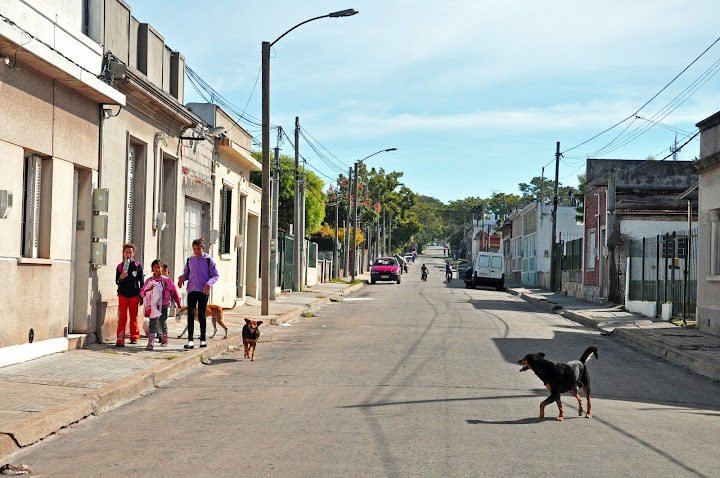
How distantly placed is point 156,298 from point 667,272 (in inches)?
605

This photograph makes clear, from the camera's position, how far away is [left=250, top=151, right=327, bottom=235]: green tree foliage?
49562 millimetres

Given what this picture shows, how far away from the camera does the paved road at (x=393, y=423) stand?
6621 mm

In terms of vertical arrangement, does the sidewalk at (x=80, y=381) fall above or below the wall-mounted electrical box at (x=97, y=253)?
below

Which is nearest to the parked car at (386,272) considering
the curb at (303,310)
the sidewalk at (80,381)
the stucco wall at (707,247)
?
the curb at (303,310)

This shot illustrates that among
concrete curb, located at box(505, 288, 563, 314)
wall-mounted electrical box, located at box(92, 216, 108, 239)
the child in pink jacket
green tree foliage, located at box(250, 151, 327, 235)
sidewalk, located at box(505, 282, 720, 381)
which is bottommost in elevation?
concrete curb, located at box(505, 288, 563, 314)

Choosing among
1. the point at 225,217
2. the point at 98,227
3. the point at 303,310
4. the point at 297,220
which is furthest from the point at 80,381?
the point at 297,220

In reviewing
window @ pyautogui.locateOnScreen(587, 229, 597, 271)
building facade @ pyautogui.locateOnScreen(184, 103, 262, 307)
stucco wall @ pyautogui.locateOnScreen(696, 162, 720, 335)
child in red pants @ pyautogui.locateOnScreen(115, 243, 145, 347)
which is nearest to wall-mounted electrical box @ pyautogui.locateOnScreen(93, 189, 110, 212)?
child in red pants @ pyautogui.locateOnScreen(115, 243, 145, 347)

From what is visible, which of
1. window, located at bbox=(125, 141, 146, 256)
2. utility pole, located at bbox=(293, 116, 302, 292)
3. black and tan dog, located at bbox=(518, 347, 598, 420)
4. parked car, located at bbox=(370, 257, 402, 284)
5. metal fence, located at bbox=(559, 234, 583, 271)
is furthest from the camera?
parked car, located at bbox=(370, 257, 402, 284)

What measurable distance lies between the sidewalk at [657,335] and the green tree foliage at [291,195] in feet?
74.2

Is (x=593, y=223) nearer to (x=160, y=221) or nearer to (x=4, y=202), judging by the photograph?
(x=160, y=221)

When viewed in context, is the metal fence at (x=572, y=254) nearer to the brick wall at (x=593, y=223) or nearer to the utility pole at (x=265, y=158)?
the brick wall at (x=593, y=223)

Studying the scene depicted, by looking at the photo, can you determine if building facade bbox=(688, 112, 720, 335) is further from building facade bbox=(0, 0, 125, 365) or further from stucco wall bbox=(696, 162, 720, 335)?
building facade bbox=(0, 0, 125, 365)

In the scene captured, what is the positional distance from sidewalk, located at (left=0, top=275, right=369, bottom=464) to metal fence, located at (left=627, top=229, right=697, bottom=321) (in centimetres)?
1241

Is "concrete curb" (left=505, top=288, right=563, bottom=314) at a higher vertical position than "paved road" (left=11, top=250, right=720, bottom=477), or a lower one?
lower
